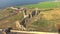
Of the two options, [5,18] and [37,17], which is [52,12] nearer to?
[37,17]

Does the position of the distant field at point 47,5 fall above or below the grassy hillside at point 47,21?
above

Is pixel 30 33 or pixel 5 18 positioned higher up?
pixel 5 18

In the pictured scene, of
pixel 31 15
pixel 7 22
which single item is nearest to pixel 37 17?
pixel 31 15

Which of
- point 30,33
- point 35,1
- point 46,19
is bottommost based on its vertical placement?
point 30,33

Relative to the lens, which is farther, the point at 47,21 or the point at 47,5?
the point at 47,5

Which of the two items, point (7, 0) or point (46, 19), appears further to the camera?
point (7, 0)

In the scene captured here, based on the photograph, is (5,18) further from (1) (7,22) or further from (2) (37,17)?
(2) (37,17)

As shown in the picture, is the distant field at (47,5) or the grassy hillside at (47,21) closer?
the grassy hillside at (47,21)

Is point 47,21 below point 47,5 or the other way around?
below

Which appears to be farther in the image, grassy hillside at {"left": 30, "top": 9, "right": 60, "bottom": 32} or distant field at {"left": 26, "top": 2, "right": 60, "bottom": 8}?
distant field at {"left": 26, "top": 2, "right": 60, "bottom": 8}

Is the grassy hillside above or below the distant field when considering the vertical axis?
below
